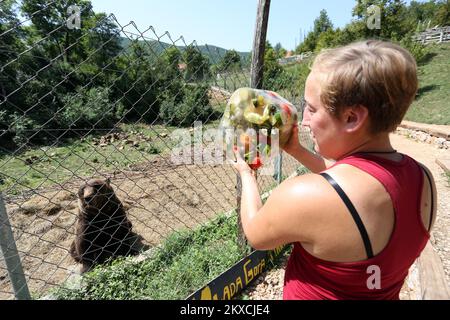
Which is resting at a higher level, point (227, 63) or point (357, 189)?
point (227, 63)

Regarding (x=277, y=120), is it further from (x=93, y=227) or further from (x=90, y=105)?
(x=90, y=105)

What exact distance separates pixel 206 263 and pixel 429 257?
7.33 ft

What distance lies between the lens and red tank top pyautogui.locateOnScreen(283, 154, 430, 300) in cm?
102

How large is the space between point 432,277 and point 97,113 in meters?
5.15

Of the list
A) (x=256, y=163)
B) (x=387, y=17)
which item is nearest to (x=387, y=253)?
(x=256, y=163)

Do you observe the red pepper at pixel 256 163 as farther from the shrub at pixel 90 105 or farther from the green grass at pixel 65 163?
the green grass at pixel 65 163

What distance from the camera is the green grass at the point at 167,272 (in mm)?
2621

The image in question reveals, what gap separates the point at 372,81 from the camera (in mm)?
952

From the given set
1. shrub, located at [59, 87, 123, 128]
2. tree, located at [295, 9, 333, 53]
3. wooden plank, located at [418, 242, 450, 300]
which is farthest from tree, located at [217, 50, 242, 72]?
tree, located at [295, 9, 333, 53]

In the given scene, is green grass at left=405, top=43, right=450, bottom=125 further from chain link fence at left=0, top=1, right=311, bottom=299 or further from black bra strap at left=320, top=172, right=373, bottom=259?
black bra strap at left=320, top=172, right=373, bottom=259

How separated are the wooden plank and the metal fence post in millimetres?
3003

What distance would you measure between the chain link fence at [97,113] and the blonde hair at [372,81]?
130 cm

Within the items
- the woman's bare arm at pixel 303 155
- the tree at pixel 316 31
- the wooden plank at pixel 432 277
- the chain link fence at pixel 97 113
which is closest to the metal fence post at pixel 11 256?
the chain link fence at pixel 97 113
